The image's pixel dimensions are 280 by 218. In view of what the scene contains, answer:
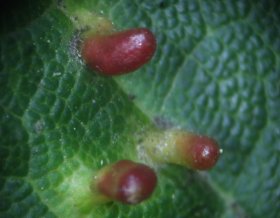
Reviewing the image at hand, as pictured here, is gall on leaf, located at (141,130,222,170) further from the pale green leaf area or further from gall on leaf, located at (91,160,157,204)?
gall on leaf, located at (91,160,157,204)

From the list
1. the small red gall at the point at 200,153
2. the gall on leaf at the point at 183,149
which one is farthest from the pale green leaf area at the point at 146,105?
the small red gall at the point at 200,153

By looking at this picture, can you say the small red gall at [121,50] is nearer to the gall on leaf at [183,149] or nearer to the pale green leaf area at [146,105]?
the pale green leaf area at [146,105]

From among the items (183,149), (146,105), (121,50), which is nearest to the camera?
(121,50)

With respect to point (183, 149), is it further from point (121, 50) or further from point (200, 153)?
point (121, 50)

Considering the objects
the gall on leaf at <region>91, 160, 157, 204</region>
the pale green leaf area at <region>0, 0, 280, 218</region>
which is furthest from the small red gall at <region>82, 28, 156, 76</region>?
the gall on leaf at <region>91, 160, 157, 204</region>

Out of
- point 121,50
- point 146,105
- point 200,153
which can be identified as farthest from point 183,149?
point 121,50

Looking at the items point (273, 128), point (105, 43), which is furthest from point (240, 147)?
point (105, 43)

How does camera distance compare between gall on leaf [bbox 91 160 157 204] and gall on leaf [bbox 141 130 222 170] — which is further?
gall on leaf [bbox 141 130 222 170]
